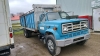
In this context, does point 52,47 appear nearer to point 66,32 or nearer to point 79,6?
point 66,32

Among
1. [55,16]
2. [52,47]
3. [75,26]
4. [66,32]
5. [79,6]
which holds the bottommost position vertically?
[52,47]

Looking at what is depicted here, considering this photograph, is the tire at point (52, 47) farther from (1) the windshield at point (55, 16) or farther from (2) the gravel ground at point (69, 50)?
(1) the windshield at point (55, 16)

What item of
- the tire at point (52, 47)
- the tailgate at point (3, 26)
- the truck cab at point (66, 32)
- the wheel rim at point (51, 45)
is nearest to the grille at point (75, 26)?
the truck cab at point (66, 32)

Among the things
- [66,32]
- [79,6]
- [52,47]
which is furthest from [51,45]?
[79,6]

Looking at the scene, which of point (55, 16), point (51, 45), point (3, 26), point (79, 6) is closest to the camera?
point (3, 26)

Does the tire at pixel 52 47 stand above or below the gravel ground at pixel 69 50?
above

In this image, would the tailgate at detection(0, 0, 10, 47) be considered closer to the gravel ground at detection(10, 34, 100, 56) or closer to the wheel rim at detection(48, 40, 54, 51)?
the gravel ground at detection(10, 34, 100, 56)

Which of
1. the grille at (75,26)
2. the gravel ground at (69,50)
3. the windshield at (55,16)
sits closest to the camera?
the grille at (75,26)

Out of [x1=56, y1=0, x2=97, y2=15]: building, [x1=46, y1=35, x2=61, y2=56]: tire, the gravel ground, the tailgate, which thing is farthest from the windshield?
[x1=56, y1=0, x2=97, y2=15]: building

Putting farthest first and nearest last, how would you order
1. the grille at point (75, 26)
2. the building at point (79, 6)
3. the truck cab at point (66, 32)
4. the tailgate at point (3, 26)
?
the building at point (79, 6) → the grille at point (75, 26) → the truck cab at point (66, 32) → the tailgate at point (3, 26)

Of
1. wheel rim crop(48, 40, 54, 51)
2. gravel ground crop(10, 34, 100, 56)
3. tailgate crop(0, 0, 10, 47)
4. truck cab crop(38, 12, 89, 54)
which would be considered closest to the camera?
tailgate crop(0, 0, 10, 47)

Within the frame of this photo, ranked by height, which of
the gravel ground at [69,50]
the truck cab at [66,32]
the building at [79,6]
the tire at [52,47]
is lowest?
the gravel ground at [69,50]

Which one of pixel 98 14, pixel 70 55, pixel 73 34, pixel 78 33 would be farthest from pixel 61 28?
pixel 98 14

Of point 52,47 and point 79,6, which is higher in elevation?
point 79,6
